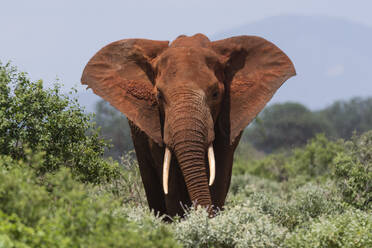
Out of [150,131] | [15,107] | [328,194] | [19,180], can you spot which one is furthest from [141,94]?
[328,194]

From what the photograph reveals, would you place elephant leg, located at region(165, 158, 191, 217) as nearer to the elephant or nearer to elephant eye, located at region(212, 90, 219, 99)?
the elephant

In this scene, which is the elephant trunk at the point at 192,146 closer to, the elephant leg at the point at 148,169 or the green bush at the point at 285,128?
the elephant leg at the point at 148,169

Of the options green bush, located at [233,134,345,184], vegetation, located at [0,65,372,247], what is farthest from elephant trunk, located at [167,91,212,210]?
green bush, located at [233,134,345,184]

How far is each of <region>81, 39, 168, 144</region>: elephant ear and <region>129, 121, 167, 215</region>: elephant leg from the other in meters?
0.62

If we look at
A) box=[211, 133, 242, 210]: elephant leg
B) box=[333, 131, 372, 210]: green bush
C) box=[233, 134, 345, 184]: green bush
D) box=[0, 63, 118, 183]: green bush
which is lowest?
box=[233, 134, 345, 184]: green bush

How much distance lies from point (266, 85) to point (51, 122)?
306 centimetres

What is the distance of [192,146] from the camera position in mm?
7234

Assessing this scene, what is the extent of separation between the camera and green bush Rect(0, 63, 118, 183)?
26.9 ft

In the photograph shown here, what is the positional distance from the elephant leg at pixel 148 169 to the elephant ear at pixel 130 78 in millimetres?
619

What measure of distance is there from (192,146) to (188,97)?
621mm

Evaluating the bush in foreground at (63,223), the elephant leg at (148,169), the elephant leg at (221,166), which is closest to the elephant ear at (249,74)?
the elephant leg at (221,166)

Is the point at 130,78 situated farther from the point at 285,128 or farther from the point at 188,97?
the point at 285,128

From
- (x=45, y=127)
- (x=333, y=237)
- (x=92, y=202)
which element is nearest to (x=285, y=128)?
(x=45, y=127)

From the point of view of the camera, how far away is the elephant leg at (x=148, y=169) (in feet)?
29.3
